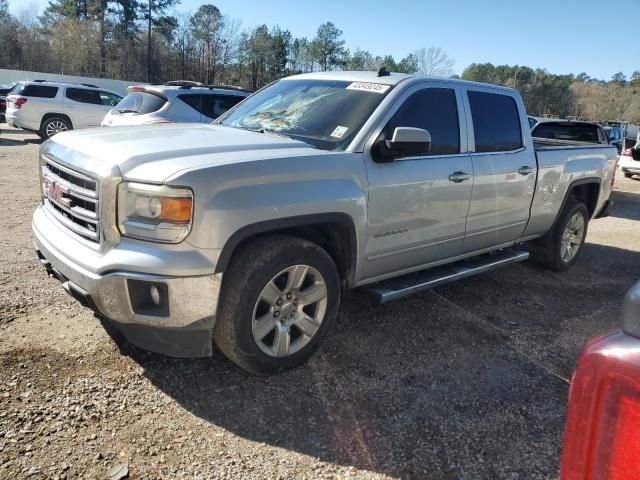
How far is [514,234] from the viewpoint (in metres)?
5.16

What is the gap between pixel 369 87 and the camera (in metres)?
3.99

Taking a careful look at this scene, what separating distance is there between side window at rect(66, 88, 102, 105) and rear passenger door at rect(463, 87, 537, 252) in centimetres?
1525

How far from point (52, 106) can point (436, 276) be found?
15937mm

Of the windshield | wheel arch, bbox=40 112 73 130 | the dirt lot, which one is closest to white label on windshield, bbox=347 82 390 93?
the windshield

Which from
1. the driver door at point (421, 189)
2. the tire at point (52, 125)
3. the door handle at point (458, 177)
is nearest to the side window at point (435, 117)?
the driver door at point (421, 189)

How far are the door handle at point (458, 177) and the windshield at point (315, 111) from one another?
86 cm

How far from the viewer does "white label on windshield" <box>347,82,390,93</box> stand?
3.91 metres

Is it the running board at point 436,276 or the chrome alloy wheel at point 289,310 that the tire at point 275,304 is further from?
the running board at point 436,276

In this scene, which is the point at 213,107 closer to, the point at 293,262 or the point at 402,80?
the point at 402,80

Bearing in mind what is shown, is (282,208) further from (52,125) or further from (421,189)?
(52,125)

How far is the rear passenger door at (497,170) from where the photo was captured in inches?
176

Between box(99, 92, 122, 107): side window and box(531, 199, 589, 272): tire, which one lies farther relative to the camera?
box(99, 92, 122, 107): side window

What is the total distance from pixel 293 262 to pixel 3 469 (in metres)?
1.77

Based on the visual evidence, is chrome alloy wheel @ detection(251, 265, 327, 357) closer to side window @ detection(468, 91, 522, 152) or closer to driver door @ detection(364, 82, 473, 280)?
driver door @ detection(364, 82, 473, 280)
